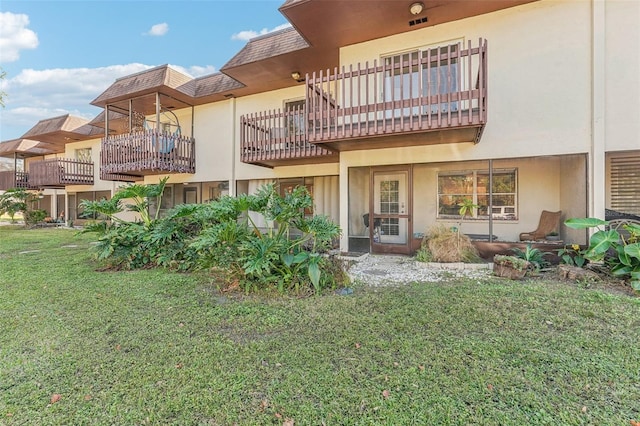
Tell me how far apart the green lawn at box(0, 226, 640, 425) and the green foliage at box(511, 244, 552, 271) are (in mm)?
1137

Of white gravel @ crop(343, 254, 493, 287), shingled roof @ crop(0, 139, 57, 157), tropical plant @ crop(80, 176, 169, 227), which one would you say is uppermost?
shingled roof @ crop(0, 139, 57, 157)

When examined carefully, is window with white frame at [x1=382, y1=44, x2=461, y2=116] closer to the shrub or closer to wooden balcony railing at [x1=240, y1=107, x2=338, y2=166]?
wooden balcony railing at [x1=240, y1=107, x2=338, y2=166]

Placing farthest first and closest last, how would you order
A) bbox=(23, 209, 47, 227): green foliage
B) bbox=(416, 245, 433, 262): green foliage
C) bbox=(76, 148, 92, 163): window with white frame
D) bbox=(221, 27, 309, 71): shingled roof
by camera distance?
bbox=(76, 148, 92, 163): window with white frame
bbox=(23, 209, 47, 227): green foliage
bbox=(221, 27, 309, 71): shingled roof
bbox=(416, 245, 433, 262): green foliage

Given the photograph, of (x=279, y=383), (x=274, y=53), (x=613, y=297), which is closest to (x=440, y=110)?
(x=613, y=297)


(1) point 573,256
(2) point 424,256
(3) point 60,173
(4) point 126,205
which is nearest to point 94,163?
(3) point 60,173

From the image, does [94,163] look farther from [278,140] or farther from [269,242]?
[269,242]

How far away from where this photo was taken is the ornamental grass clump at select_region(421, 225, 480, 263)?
6.05m

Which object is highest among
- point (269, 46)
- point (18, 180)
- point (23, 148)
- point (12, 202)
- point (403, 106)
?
point (269, 46)

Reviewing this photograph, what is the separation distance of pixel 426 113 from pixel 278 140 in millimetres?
4330

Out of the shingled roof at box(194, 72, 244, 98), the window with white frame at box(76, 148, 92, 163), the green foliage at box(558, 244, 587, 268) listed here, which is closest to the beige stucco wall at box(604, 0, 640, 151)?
the green foliage at box(558, 244, 587, 268)

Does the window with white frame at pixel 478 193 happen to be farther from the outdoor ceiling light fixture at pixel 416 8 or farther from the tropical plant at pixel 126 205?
the tropical plant at pixel 126 205

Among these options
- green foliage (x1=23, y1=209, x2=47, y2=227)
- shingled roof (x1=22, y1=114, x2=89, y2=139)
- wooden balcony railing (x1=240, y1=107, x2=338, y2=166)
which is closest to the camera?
wooden balcony railing (x1=240, y1=107, x2=338, y2=166)

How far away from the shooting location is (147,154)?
10.0m

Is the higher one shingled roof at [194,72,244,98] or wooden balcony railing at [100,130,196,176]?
shingled roof at [194,72,244,98]
